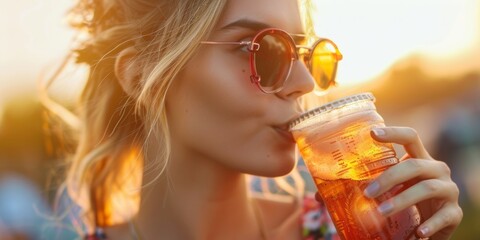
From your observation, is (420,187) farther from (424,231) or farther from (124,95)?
(124,95)

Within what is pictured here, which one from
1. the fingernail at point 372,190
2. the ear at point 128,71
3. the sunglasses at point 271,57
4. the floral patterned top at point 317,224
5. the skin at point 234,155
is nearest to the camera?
the fingernail at point 372,190

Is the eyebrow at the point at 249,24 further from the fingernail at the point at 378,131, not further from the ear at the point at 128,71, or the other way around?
the fingernail at the point at 378,131

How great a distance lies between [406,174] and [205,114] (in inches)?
32.0

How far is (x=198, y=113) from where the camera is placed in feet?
7.99

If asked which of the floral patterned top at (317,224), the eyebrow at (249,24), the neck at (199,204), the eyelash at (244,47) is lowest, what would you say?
the floral patterned top at (317,224)

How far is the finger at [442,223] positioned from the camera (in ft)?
6.30

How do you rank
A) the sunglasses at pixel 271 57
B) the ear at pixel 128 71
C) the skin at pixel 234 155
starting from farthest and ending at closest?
the ear at pixel 128 71, the sunglasses at pixel 271 57, the skin at pixel 234 155

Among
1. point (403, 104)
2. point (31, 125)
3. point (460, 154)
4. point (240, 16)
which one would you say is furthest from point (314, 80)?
point (403, 104)

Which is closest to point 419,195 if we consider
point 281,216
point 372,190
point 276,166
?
point 372,190

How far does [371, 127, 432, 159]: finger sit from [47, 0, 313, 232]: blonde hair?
2.61 feet

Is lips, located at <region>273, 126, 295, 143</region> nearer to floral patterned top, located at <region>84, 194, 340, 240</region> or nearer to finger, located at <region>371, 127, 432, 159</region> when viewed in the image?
finger, located at <region>371, 127, 432, 159</region>

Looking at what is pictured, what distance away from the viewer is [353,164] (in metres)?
1.88

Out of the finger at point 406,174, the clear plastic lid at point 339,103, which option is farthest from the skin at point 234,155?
the clear plastic lid at point 339,103

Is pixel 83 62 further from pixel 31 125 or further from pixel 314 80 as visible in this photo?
pixel 31 125
